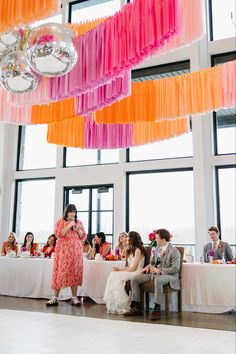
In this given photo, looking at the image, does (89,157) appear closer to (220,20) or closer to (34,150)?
(34,150)

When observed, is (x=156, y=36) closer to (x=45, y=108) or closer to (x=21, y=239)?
(x=45, y=108)

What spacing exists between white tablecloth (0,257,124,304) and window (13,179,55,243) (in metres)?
3.58

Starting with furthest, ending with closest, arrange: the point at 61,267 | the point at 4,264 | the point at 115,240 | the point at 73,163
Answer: the point at 73,163 < the point at 115,240 < the point at 4,264 < the point at 61,267

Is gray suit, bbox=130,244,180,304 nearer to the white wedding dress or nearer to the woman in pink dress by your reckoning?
the white wedding dress

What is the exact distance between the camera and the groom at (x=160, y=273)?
17.7ft

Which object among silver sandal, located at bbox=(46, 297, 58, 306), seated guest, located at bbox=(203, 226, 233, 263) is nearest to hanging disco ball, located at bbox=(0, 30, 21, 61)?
silver sandal, located at bbox=(46, 297, 58, 306)

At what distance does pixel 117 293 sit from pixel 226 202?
14.2 ft

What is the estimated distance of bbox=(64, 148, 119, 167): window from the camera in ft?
34.2

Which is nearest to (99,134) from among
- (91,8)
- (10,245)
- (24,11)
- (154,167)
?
(24,11)

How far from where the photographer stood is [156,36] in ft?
11.7

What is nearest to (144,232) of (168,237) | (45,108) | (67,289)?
(67,289)

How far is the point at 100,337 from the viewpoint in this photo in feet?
13.2

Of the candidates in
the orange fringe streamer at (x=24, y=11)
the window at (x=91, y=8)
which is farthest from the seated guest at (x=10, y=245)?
the window at (x=91, y=8)

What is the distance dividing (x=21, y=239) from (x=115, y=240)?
324 cm
